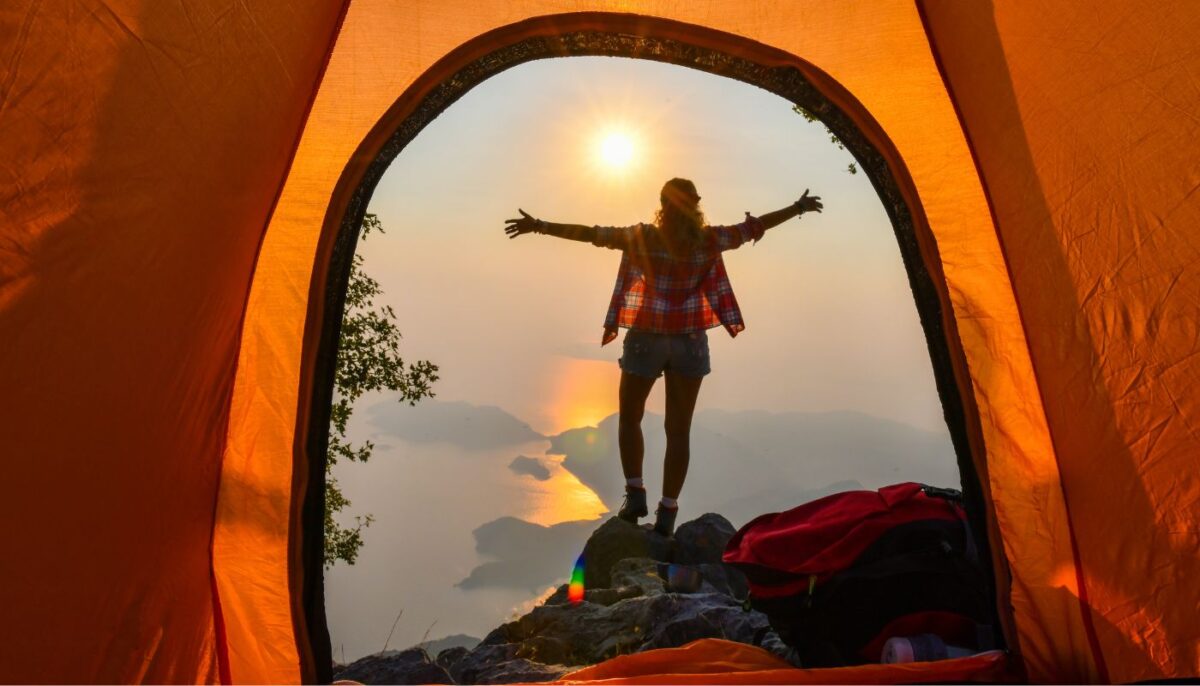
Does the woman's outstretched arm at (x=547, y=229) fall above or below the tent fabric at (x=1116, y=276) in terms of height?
above

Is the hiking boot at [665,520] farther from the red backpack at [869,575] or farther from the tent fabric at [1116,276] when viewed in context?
the tent fabric at [1116,276]

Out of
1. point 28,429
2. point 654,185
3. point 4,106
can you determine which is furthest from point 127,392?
point 654,185

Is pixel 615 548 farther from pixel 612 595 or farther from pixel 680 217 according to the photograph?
pixel 680 217

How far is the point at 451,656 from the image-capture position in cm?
373

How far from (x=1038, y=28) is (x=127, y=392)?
2.60m

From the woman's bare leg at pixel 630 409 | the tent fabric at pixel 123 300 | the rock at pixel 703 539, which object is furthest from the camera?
the rock at pixel 703 539

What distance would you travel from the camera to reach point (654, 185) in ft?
16.5

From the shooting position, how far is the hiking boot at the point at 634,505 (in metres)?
5.05

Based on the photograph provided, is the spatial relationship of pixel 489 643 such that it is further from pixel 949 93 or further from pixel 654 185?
pixel 949 93

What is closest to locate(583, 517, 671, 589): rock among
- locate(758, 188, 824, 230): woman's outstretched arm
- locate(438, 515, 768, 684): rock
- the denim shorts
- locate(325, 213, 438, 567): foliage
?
locate(438, 515, 768, 684): rock

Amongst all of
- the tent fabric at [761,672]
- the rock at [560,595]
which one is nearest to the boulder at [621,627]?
the tent fabric at [761,672]

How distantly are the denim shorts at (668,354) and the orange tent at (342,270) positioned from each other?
2009 mm

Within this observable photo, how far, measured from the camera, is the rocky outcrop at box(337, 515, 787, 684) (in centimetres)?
328

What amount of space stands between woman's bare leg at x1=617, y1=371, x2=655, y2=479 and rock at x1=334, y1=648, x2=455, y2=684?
184cm
